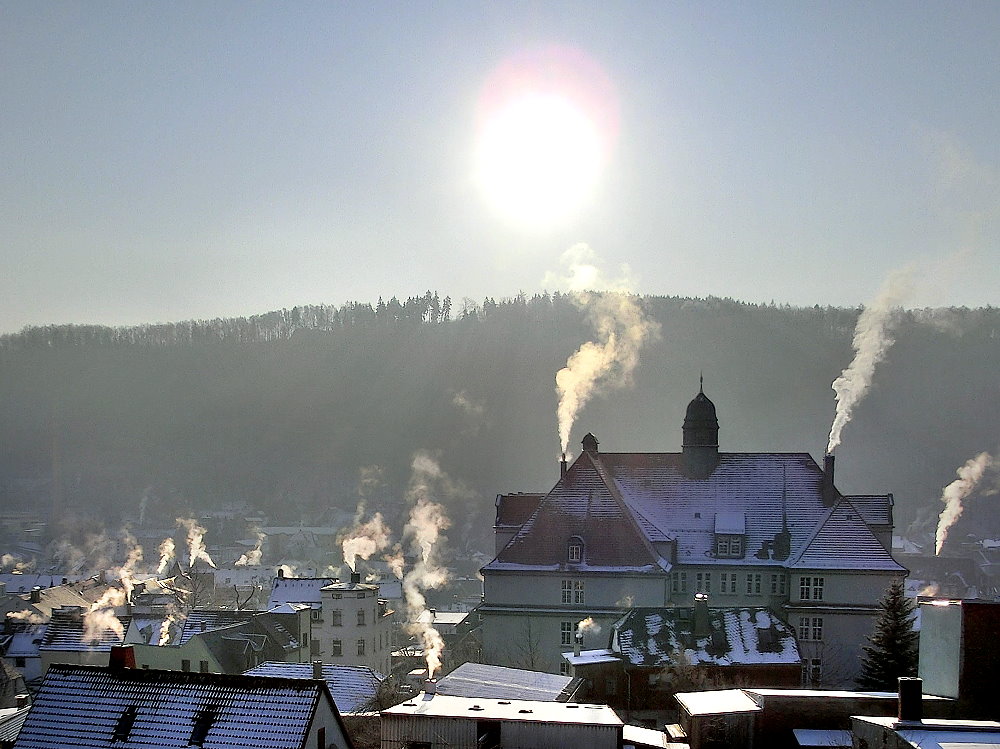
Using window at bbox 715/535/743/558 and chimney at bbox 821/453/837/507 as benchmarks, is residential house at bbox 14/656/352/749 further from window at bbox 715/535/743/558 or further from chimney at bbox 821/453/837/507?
chimney at bbox 821/453/837/507

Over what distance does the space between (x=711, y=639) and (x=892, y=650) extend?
5822 mm

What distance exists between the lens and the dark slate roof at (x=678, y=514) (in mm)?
42688

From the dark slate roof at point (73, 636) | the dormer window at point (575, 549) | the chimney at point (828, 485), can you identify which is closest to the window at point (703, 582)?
the dormer window at point (575, 549)

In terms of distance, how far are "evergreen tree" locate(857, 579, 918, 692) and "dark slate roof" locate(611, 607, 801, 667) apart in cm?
243

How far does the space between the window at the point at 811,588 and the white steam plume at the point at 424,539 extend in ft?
52.0

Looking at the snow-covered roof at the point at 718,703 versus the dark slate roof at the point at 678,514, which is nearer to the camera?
the snow-covered roof at the point at 718,703

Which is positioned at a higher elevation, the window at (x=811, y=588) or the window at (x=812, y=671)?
the window at (x=811, y=588)

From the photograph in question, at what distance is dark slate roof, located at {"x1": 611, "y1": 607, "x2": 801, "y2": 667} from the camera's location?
33.4 meters

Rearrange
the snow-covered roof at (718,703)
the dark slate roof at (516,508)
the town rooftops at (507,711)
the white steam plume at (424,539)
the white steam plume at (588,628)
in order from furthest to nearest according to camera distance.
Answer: the white steam plume at (424,539)
the dark slate roof at (516,508)
the white steam plume at (588,628)
the snow-covered roof at (718,703)
the town rooftops at (507,711)

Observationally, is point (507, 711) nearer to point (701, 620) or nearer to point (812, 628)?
point (701, 620)

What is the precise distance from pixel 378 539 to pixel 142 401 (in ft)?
282

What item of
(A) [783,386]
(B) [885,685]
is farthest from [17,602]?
(A) [783,386]

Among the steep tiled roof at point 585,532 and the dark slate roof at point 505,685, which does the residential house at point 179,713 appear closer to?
the dark slate roof at point 505,685

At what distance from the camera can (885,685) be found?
105 ft
